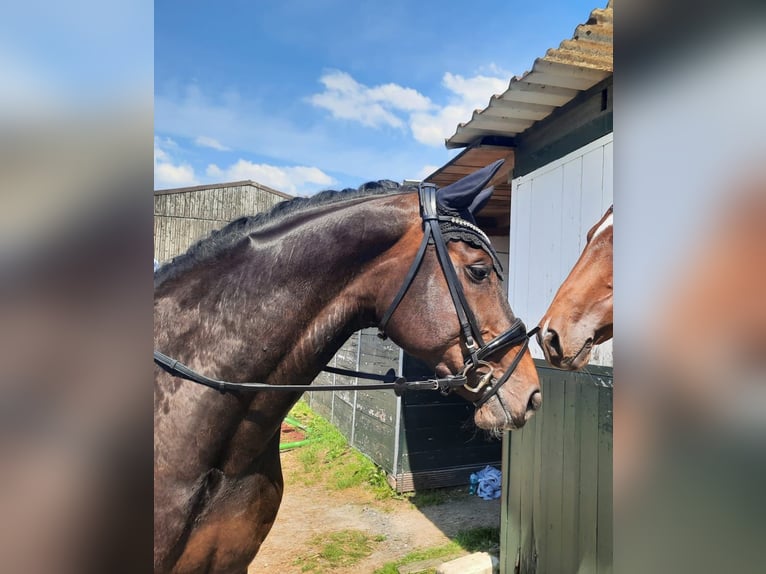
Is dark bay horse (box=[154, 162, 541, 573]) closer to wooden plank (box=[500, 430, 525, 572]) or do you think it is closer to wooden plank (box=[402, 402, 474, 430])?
wooden plank (box=[500, 430, 525, 572])

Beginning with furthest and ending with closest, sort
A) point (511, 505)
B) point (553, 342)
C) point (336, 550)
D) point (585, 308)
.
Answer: point (336, 550) → point (511, 505) → point (553, 342) → point (585, 308)

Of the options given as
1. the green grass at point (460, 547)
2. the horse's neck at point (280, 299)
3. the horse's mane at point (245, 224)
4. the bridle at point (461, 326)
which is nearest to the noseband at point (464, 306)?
the bridle at point (461, 326)

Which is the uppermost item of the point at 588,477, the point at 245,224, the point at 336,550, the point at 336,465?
the point at 245,224

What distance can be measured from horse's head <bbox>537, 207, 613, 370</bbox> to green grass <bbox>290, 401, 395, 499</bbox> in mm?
4425

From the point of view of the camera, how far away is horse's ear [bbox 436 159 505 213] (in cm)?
177

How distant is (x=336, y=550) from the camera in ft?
14.2

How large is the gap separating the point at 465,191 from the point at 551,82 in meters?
1.55

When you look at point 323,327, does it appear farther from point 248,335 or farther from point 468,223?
point 468,223

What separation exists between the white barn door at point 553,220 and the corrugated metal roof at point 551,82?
383 mm

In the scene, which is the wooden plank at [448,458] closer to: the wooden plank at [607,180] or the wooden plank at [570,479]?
the wooden plank at [570,479]

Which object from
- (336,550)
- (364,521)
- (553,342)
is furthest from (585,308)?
(364,521)

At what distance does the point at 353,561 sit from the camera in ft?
13.6

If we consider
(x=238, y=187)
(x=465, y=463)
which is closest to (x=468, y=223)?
(x=465, y=463)

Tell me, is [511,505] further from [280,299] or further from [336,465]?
[336,465]
